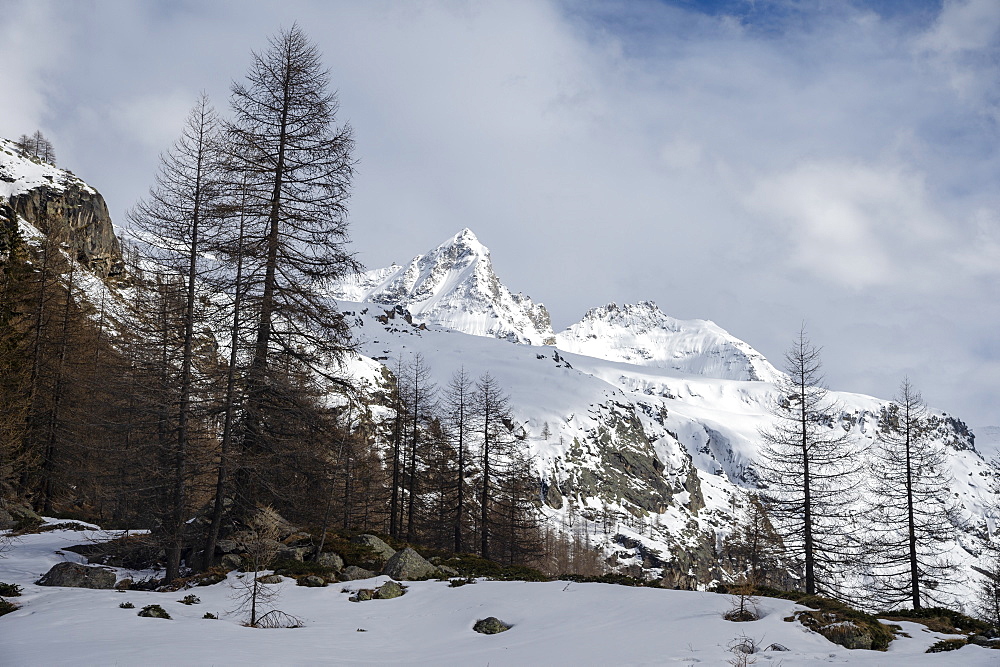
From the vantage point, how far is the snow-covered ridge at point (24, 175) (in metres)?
67.2

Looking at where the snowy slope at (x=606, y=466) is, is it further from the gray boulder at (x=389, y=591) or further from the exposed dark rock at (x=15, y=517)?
the gray boulder at (x=389, y=591)

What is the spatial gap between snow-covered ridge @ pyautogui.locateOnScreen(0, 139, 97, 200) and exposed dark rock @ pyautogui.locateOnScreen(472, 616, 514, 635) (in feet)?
252

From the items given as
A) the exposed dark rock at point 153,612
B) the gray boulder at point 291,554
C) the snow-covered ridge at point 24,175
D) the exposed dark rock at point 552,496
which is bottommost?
the exposed dark rock at point 552,496

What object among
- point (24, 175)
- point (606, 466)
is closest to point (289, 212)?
point (24, 175)

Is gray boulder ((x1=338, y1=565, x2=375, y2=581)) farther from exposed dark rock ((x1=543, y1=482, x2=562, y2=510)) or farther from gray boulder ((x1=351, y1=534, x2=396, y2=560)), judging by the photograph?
exposed dark rock ((x1=543, y1=482, x2=562, y2=510))

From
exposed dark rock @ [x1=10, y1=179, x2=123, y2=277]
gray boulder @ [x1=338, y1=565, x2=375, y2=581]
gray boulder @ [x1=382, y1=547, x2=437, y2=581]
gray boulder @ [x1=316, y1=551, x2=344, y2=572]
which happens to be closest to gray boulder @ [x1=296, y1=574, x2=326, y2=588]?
gray boulder @ [x1=338, y1=565, x2=375, y2=581]

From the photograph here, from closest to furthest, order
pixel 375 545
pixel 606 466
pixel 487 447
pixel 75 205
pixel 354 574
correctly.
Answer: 1. pixel 354 574
2. pixel 375 545
3. pixel 487 447
4. pixel 75 205
5. pixel 606 466

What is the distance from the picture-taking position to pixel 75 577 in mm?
14891

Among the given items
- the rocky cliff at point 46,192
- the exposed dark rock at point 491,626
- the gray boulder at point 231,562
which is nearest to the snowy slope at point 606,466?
the rocky cliff at point 46,192

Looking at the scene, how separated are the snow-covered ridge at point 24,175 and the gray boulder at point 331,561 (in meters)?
69.7

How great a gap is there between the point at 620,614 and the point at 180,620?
9057 millimetres

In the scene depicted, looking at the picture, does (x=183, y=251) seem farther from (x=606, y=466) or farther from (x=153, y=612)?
(x=606, y=466)

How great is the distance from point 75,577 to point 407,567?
866cm

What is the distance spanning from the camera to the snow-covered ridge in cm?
A: 6719
